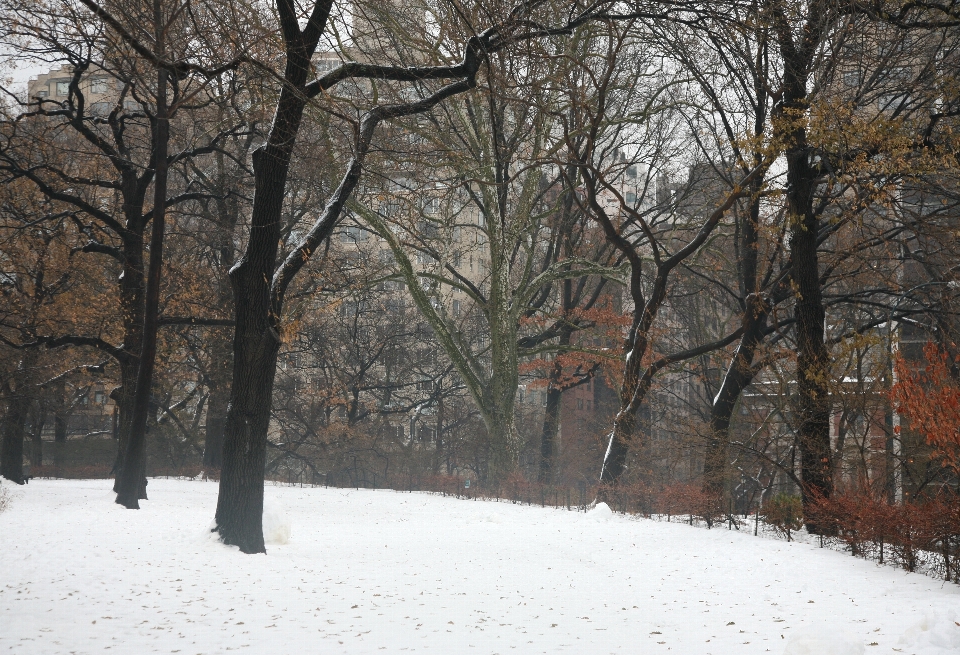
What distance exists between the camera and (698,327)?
29672 mm

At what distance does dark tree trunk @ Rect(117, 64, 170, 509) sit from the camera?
55.4 feet

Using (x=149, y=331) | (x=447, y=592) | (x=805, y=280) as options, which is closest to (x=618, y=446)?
(x=805, y=280)

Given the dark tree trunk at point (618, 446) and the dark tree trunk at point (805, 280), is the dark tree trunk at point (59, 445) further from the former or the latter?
the dark tree trunk at point (805, 280)

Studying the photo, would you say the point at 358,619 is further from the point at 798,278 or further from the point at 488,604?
the point at 798,278

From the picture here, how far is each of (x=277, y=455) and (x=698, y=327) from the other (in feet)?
67.4

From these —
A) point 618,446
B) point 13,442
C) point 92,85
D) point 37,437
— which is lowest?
point 13,442

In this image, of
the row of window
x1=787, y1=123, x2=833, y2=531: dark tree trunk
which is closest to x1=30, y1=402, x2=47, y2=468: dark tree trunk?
the row of window

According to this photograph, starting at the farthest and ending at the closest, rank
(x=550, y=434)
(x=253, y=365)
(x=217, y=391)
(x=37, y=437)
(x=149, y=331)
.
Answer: (x=37, y=437), (x=550, y=434), (x=217, y=391), (x=149, y=331), (x=253, y=365)

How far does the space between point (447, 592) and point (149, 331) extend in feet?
32.3

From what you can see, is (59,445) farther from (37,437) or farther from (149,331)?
(149,331)

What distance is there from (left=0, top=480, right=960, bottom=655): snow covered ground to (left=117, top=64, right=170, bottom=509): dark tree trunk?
6.30ft

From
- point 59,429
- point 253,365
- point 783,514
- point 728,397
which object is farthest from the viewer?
point 59,429

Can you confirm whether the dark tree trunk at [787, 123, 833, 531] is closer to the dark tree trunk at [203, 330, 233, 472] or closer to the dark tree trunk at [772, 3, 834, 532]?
the dark tree trunk at [772, 3, 834, 532]

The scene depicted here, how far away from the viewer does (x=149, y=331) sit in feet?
55.7
